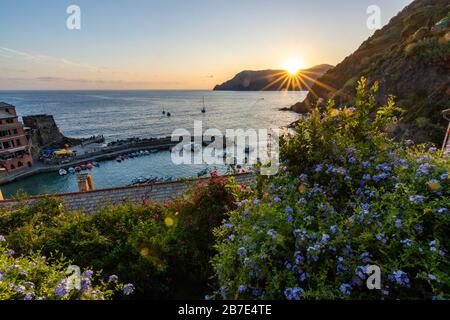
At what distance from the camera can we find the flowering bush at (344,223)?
3195 mm

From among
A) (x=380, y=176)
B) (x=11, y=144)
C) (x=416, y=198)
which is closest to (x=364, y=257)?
(x=416, y=198)

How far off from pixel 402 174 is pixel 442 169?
1.72 ft

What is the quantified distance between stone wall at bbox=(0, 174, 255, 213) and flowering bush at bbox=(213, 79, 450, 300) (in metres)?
8.49

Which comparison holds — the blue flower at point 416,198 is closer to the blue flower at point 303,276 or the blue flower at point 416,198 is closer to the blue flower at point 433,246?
the blue flower at point 433,246

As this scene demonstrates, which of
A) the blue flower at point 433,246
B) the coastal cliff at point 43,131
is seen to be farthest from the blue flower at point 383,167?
the coastal cliff at point 43,131

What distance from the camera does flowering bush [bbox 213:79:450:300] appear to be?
10.5 feet

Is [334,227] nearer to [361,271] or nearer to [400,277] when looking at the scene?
[361,271]

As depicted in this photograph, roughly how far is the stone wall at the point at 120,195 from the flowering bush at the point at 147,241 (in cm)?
308

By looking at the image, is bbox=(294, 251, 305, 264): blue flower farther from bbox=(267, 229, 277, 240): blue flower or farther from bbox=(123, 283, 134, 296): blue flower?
bbox=(123, 283, 134, 296): blue flower

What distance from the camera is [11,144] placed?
49625mm

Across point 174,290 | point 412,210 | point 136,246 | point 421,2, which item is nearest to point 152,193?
point 136,246

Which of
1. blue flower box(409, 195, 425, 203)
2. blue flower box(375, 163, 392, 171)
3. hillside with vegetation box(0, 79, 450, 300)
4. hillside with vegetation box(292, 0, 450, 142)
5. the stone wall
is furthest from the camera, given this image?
hillside with vegetation box(292, 0, 450, 142)

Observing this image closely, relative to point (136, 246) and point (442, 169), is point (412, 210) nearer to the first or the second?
point (442, 169)

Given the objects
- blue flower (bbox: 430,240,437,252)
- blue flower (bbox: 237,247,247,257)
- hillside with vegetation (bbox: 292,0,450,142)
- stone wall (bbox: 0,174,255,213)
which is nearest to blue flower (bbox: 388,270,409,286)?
blue flower (bbox: 430,240,437,252)
